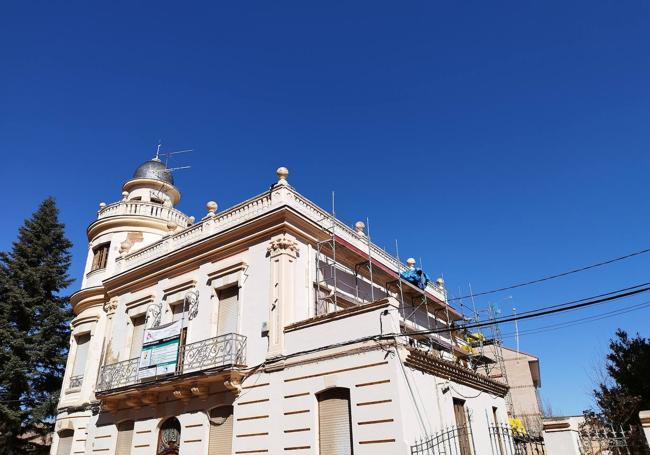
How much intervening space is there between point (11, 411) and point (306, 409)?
18.3 meters

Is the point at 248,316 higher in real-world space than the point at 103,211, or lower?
lower

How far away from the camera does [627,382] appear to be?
2070 centimetres

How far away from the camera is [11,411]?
901 inches

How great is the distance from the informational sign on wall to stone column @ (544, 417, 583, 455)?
11228 millimetres

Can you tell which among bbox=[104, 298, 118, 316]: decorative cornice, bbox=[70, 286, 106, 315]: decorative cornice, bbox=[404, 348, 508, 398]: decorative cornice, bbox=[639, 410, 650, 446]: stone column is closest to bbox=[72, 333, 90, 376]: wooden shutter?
bbox=[70, 286, 106, 315]: decorative cornice

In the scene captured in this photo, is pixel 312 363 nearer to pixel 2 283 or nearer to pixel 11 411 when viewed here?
pixel 11 411

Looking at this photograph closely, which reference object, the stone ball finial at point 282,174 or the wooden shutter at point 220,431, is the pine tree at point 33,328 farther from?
the stone ball finial at point 282,174

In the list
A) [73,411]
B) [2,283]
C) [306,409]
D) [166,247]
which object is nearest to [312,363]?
[306,409]

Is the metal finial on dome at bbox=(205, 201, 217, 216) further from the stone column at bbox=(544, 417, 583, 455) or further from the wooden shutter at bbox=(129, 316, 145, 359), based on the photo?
the stone column at bbox=(544, 417, 583, 455)

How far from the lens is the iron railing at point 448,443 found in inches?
435

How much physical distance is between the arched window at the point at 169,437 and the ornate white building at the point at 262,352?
0.30 feet

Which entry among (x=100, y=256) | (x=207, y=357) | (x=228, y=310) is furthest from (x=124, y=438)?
(x=100, y=256)

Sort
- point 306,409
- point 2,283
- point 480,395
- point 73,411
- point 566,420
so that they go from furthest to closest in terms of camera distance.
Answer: point 2,283 < point 73,411 < point 480,395 < point 306,409 < point 566,420

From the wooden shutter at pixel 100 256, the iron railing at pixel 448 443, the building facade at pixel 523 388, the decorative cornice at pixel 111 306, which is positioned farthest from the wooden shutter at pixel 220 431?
the building facade at pixel 523 388
